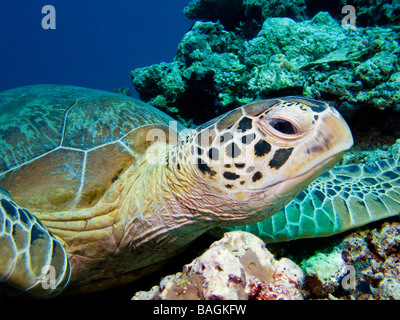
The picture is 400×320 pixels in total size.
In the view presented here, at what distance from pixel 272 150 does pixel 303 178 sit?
7.1 inches

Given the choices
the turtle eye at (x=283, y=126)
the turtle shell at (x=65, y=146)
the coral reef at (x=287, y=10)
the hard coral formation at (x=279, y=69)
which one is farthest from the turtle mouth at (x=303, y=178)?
the coral reef at (x=287, y=10)

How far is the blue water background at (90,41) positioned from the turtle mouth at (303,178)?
244ft

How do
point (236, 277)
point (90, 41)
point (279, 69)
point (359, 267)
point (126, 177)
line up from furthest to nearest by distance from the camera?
1. point (90, 41)
2. point (279, 69)
3. point (126, 177)
4. point (359, 267)
5. point (236, 277)

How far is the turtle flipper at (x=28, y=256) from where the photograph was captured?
2.96ft

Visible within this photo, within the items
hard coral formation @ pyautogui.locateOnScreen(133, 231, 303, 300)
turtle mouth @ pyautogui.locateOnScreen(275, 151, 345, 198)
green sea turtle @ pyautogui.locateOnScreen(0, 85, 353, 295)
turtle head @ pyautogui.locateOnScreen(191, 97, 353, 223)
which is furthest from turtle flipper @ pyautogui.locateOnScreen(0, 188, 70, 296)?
turtle mouth @ pyautogui.locateOnScreen(275, 151, 345, 198)

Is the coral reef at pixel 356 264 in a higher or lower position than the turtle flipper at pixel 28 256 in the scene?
lower

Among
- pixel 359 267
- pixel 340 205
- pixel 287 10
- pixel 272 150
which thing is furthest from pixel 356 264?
pixel 287 10

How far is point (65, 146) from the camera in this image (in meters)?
1.49

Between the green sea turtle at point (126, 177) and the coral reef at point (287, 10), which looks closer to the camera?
the green sea turtle at point (126, 177)

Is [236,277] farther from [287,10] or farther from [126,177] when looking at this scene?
[287,10]

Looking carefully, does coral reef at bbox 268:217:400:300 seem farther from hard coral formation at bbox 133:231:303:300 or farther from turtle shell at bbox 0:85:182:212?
turtle shell at bbox 0:85:182:212

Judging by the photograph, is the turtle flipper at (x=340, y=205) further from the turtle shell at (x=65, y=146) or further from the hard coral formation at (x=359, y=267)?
the turtle shell at (x=65, y=146)

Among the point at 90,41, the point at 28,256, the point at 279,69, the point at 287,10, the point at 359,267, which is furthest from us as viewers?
the point at 90,41

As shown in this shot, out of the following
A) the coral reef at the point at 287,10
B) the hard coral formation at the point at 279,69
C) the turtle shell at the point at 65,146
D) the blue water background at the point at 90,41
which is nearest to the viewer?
the turtle shell at the point at 65,146
